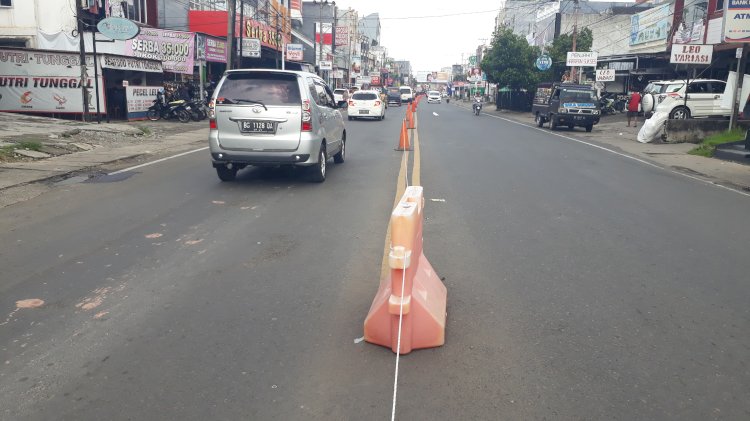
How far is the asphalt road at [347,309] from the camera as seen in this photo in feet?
11.5

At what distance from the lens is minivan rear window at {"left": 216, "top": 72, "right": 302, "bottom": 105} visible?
9930 millimetres

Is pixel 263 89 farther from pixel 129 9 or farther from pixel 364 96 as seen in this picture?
pixel 129 9

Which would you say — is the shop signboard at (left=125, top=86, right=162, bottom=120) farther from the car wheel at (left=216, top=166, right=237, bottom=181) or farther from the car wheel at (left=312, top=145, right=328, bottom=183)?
the car wheel at (left=312, top=145, right=328, bottom=183)

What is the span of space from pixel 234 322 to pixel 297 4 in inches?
2496

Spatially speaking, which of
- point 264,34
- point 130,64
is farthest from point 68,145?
point 264,34

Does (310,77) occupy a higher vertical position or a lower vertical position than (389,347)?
higher

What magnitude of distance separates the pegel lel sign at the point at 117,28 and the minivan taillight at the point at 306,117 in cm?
1321

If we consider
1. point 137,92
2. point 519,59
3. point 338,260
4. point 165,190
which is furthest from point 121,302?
point 519,59

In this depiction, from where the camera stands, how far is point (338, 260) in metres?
6.14

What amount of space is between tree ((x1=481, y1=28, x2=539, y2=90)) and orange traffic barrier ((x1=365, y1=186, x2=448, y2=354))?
46.8 m

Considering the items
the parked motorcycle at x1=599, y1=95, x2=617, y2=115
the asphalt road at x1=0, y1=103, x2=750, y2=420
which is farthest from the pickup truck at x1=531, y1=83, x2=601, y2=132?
the asphalt road at x1=0, y1=103, x2=750, y2=420

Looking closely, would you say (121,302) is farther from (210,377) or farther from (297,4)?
(297,4)

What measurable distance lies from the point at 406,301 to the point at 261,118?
6588mm

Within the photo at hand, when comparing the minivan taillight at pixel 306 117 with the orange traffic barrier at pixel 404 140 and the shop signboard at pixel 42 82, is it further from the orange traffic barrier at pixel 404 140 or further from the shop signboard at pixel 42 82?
the shop signboard at pixel 42 82
